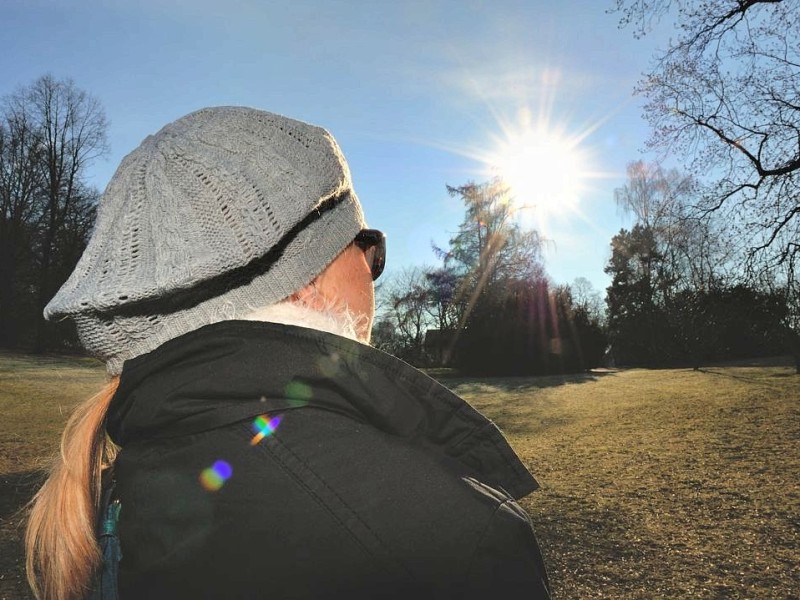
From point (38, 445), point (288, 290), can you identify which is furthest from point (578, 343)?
point (288, 290)

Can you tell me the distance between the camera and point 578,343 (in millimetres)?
22812

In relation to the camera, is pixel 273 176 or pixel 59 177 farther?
A: pixel 59 177

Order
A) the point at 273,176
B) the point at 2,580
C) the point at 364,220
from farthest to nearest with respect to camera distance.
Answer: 1. the point at 2,580
2. the point at 364,220
3. the point at 273,176

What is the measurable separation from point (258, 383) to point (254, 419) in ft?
0.18

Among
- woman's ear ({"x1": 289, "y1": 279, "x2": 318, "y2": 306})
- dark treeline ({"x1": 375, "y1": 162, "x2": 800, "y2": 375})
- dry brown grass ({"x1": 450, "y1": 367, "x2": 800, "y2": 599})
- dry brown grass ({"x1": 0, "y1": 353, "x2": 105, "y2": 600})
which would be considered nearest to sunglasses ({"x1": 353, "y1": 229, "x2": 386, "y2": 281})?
woman's ear ({"x1": 289, "y1": 279, "x2": 318, "y2": 306})

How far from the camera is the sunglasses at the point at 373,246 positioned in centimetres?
125

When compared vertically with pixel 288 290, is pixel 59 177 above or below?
above

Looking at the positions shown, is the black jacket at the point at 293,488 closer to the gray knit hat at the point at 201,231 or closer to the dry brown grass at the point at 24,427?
the gray knit hat at the point at 201,231

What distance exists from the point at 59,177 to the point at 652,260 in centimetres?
3164

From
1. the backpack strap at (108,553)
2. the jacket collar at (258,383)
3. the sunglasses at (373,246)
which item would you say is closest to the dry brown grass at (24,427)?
the backpack strap at (108,553)

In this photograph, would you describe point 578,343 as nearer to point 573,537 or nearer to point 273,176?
point 573,537

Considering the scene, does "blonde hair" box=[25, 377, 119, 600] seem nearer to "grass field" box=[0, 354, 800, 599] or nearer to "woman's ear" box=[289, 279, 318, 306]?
"woman's ear" box=[289, 279, 318, 306]

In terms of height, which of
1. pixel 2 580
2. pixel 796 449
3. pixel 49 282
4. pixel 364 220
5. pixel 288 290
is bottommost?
pixel 2 580

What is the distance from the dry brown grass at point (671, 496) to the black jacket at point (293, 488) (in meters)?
3.02
